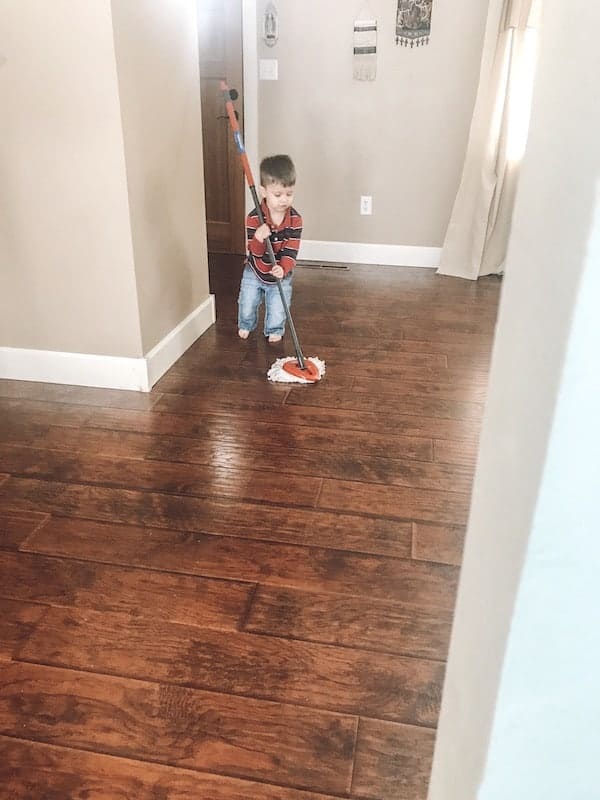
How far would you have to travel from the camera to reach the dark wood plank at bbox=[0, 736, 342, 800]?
1.13 metres

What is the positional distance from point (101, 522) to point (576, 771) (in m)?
1.46

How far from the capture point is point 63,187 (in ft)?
7.68

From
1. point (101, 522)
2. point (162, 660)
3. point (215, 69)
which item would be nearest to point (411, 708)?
point (162, 660)

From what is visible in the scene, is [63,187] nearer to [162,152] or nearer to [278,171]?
[162,152]

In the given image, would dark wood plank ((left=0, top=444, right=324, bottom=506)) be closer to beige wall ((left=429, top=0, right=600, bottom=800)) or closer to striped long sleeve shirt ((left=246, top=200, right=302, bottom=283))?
striped long sleeve shirt ((left=246, top=200, right=302, bottom=283))

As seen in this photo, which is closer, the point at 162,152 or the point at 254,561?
the point at 254,561

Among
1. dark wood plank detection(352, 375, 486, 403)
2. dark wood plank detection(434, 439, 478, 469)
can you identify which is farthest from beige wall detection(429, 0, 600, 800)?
dark wood plank detection(352, 375, 486, 403)

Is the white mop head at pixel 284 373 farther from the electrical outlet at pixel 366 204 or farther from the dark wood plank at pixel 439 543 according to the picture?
the electrical outlet at pixel 366 204

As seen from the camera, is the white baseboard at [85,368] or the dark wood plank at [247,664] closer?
the dark wood plank at [247,664]

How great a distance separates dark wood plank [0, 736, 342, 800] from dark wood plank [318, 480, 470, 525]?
32.6 inches

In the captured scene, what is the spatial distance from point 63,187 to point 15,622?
150cm

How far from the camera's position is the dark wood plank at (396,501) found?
1.85m

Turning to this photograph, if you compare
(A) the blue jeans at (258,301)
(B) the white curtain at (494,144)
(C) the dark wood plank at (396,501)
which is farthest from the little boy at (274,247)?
(B) the white curtain at (494,144)

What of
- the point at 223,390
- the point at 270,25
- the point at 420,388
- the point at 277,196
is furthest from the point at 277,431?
the point at 270,25
